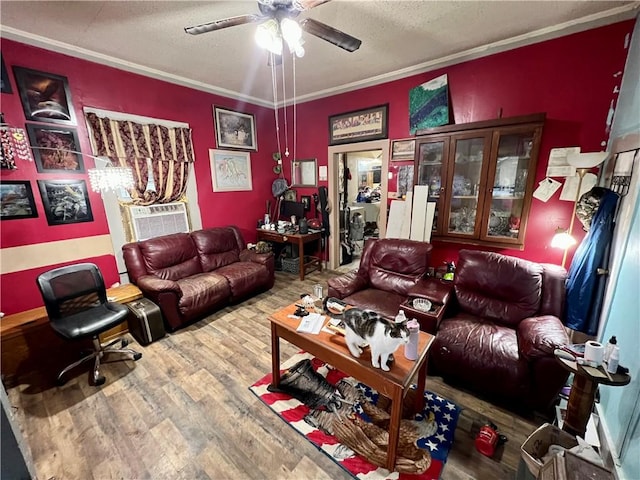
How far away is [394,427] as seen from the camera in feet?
4.41

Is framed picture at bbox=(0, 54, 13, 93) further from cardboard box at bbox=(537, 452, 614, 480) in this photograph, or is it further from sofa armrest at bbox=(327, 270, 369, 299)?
cardboard box at bbox=(537, 452, 614, 480)

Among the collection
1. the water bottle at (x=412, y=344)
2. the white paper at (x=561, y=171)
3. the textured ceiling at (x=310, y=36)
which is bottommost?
the water bottle at (x=412, y=344)

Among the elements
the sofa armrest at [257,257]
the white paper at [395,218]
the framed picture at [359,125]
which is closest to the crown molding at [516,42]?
the framed picture at [359,125]

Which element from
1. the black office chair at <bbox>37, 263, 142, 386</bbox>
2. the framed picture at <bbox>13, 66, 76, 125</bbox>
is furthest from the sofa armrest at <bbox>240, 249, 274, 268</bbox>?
the framed picture at <bbox>13, 66, 76, 125</bbox>

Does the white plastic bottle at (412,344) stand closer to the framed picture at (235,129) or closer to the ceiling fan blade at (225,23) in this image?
the ceiling fan blade at (225,23)

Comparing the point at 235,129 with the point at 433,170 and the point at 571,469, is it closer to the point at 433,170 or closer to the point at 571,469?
the point at 433,170

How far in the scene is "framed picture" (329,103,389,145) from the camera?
137 inches

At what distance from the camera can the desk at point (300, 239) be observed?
13.1 feet

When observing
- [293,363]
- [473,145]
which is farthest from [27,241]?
[473,145]

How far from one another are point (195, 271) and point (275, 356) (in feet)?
6.58

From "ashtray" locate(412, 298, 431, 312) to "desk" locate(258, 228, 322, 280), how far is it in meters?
2.14

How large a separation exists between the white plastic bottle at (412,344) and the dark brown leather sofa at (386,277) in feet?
2.99

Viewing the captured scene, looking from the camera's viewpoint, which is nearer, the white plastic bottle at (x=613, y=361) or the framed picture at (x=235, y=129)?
the white plastic bottle at (x=613, y=361)

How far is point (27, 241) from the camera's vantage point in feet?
7.98
